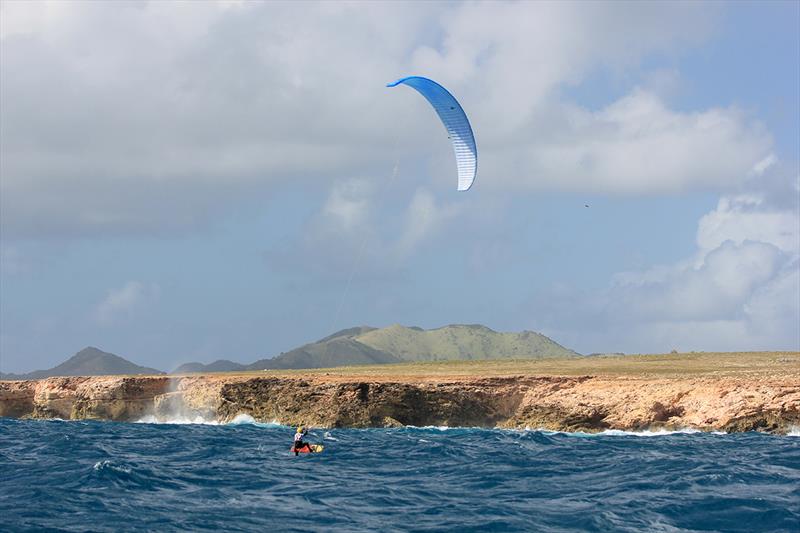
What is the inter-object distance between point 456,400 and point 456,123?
1620 cm

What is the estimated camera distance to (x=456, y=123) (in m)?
38.8

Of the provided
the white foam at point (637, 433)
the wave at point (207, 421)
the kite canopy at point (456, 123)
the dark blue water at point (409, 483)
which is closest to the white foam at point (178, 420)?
the wave at point (207, 421)

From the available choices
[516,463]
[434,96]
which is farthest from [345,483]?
[434,96]

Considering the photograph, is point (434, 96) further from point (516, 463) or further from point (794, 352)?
point (794, 352)

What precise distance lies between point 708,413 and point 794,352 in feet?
90.3

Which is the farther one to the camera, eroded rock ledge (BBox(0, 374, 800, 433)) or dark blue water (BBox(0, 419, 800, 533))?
eroded rock ledge (BBox(0, 374, 800, 433))

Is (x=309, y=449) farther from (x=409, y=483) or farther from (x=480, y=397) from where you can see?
(x=480, y=397)

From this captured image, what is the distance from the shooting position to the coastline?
4228 centimetres

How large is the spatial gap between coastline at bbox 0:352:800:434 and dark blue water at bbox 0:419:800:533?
10.4 feet

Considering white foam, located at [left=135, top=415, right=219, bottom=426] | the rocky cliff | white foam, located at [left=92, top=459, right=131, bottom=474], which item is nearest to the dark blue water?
white foam, located at [left=92, top=459, right=131, bottom=474]

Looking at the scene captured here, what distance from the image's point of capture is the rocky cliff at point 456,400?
138 feet

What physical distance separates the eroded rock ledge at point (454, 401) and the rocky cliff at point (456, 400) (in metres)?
0.05

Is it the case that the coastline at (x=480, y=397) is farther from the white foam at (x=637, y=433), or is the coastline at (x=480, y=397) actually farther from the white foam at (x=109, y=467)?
the white foam at (x=109, y=467)

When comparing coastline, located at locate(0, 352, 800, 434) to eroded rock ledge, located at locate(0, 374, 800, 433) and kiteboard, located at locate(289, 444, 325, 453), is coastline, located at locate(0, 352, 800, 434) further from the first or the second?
kiteboard, located at locate(289, 444, 325, 453)
